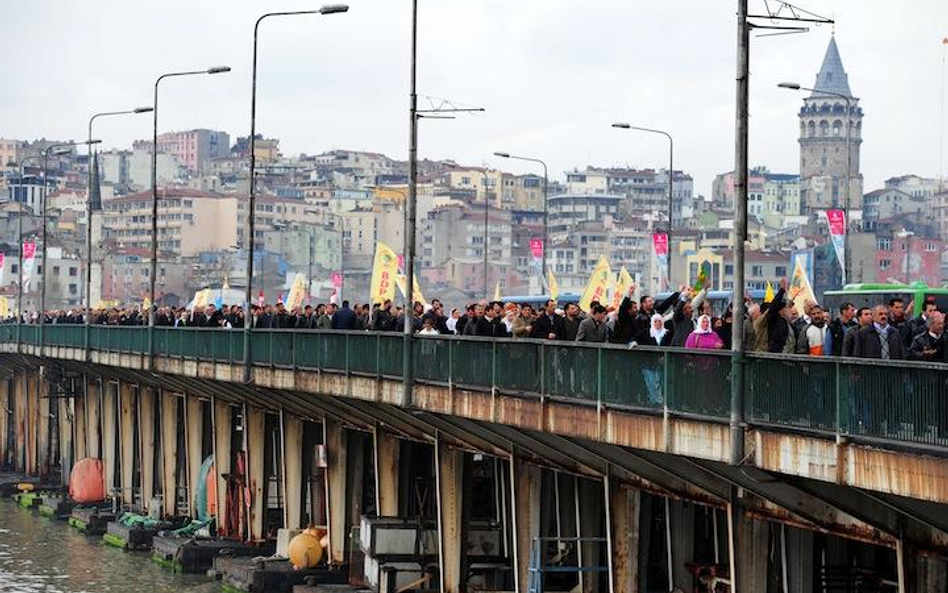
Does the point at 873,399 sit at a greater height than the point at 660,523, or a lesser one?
greater

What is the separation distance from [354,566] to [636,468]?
57.3 feet

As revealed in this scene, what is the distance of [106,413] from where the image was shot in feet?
282

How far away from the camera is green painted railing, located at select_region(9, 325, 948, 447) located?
2459cm

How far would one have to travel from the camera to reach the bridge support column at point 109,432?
276 feet

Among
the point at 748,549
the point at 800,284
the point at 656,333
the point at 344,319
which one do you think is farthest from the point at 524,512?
the point at 800,284

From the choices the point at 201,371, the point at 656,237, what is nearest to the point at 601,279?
the point at 656,237

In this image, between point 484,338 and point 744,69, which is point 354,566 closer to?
point 484,338

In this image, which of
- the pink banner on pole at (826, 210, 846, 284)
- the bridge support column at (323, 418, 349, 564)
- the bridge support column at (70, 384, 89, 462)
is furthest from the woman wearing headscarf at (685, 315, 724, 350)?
the bridge support column at (70, 384, 89, 462)

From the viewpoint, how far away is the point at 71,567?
6594cm

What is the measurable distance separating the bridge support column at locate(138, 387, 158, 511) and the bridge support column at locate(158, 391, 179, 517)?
6.54 ft

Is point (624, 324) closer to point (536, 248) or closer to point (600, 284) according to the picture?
point (600, 284)

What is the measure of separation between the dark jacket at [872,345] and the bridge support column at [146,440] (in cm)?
5117

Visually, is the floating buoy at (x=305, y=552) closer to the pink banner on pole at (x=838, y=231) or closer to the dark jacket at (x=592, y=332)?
the pink banner on pole at (x=838, y=231)

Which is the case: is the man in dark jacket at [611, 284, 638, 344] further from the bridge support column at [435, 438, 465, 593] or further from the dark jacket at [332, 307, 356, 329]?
the dark jacket at [332, 307, 356, 329]
